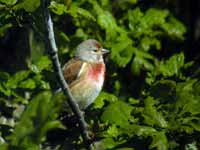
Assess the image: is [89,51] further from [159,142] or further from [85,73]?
[159,142]

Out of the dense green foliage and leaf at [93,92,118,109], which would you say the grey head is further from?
leaf at [93,92,118,109]

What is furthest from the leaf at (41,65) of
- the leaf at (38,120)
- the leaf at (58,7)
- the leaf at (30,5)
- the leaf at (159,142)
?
the leaf at (38,120)

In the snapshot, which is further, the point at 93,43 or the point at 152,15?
the point at 152,15

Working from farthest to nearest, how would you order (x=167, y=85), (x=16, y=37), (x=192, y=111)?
(x=16, y=37) → (x=167, y=85) → (x=192, y=111)

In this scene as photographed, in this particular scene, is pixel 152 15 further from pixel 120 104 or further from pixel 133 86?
pixel 120 104

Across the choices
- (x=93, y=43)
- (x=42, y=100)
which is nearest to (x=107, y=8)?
A: (x=93, y=43)

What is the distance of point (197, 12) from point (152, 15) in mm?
2744

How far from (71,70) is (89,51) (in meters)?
0.39

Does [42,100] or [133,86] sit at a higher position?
[42,100]

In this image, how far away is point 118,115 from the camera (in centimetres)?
692

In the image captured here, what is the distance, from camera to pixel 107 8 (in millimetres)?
9539

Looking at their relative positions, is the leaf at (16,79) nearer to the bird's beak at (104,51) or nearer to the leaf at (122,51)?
the bird's beak at (104,51)

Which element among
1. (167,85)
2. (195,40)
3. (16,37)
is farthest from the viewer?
(195,40)

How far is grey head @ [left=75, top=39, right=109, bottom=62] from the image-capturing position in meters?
8.48
